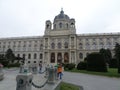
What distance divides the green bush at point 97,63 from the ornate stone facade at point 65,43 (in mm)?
35806

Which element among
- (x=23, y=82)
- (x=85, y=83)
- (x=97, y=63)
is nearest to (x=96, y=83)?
(x=85, y=83)

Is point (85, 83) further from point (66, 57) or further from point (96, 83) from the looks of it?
point (66, 57)

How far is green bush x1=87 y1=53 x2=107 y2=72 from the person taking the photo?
2164 centimetres

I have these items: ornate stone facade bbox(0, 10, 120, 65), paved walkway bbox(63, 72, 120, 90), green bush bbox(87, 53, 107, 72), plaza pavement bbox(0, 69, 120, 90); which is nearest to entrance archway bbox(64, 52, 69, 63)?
ornate stone facade bbox(0, 10, 120, 65)

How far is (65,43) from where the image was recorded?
207ft

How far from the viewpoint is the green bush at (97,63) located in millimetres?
21641

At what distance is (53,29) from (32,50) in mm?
15862

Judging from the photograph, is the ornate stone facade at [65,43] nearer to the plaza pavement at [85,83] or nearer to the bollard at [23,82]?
the plaza pavement at [85,83]

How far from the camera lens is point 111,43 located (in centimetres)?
6125

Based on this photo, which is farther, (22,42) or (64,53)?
Answer: (22,42)

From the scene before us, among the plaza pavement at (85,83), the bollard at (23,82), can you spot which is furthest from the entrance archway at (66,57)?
the bollard at (23,82)

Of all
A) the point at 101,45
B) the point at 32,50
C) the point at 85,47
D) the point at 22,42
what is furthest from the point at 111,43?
the point at 22,42

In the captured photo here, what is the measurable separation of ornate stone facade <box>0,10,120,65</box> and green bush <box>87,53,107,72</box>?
3581 cm

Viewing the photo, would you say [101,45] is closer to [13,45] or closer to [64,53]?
[64,53]
